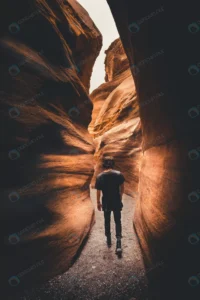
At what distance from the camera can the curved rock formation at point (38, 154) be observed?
9.98 ft

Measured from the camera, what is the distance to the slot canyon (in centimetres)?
244

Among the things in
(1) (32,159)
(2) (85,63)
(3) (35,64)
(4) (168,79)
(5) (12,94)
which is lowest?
(1) (32,159)

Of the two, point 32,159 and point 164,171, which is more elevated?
point 32,159

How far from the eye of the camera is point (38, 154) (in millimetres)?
3994

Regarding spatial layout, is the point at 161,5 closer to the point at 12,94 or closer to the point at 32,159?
the point at 12,94

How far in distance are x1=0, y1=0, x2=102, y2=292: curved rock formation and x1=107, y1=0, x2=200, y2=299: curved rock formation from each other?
2059 millimetres

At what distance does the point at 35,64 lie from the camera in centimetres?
418

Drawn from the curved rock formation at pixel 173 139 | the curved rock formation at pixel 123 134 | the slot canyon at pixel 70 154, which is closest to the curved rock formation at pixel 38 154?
the slot canyon at pixel 70 154

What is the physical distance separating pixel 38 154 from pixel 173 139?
3.09 meters

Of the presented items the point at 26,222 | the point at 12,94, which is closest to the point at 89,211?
the point at 26,222

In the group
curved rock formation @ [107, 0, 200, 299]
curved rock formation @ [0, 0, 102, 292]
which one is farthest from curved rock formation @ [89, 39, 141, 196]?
curved rock formation @ [107, 0, 200, 299]

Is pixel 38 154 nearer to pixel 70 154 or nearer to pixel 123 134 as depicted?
pixel 70 154

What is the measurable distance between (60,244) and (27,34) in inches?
216

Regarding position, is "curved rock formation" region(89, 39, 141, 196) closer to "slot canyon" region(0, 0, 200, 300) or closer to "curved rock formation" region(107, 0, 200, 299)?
"slot canyon" region(0, 0, 200, 300)
